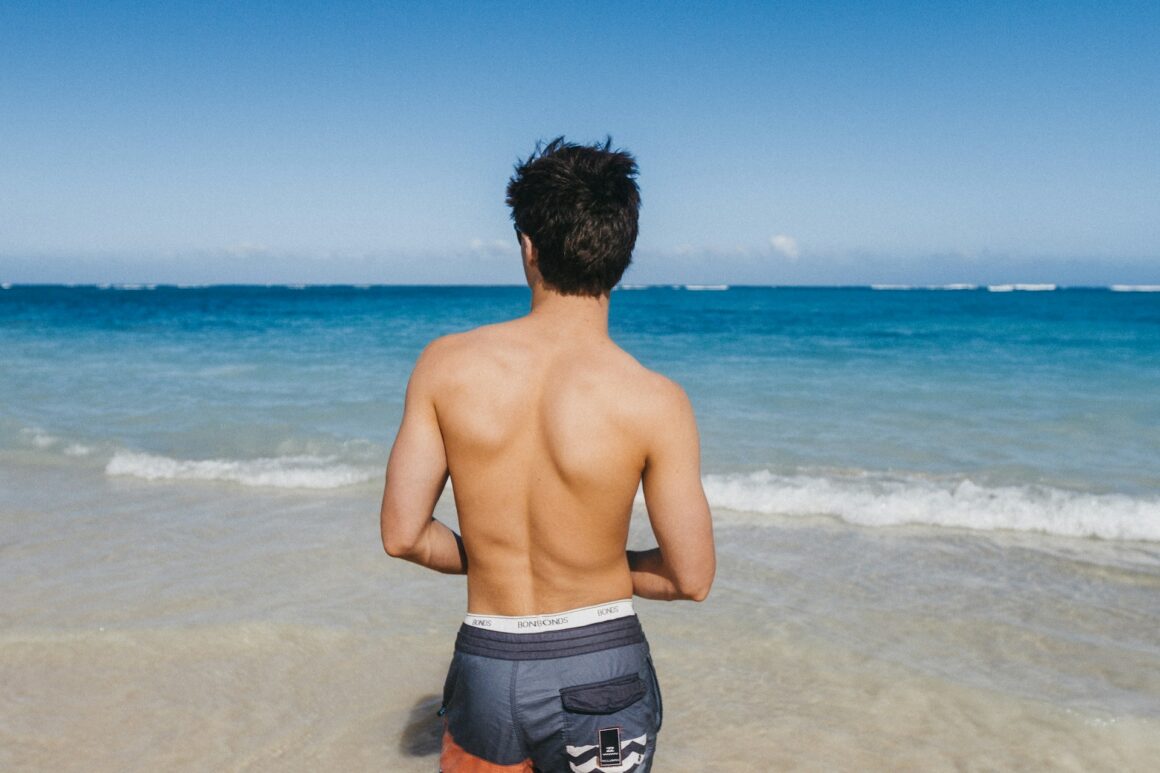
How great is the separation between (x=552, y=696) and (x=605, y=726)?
0.52ft

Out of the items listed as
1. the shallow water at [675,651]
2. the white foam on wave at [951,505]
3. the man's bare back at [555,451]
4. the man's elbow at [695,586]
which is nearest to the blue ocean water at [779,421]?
the white foam on wave at [951,505]

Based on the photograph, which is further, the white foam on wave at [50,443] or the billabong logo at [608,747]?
the white foam on wave at [50,443]

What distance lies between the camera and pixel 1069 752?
3.93 metres

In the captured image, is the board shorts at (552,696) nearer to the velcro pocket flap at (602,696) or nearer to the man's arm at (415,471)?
the velcro pocket flap at (602,696)

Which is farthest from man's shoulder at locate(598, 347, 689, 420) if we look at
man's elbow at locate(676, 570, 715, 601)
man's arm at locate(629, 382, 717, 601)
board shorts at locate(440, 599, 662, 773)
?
board shorts at locate(440, 599, 662, 773)

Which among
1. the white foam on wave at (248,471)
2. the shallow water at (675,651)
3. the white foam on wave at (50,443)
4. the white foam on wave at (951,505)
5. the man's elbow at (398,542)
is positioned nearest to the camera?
the man's elbow at (398,542)

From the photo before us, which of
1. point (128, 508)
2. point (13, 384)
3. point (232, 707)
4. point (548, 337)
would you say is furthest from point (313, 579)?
point (13, 384)

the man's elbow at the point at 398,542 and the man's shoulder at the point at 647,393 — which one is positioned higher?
the man's shoulder at the point at 647,393

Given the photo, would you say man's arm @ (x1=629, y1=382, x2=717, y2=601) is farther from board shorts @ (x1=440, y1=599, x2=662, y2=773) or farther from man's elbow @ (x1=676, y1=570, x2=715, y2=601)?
board shorts @ (x1=440, y1=599, x2=662, y2=773)

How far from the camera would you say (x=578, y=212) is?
199 centimetres

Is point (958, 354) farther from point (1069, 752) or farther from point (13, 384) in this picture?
point (13, 384)

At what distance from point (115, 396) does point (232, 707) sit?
1216 cm

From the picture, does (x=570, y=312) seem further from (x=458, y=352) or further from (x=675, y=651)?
(x=675, y=651)

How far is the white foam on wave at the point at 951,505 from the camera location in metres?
7.49
